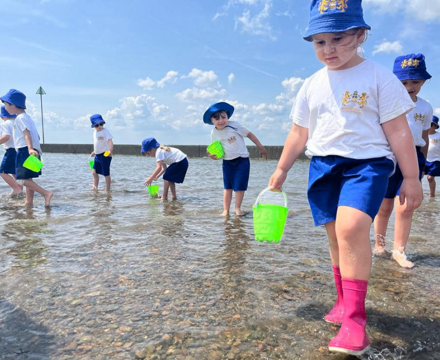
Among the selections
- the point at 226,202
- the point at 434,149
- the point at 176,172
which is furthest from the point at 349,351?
the point at 434,149

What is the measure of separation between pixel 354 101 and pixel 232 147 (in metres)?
3.56

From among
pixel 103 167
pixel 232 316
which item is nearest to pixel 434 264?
pixel 232 316

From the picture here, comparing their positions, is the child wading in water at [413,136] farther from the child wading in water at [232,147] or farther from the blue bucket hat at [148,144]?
the blue bucket hat at [148,144]

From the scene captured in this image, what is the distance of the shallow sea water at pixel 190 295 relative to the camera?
1.77 meters

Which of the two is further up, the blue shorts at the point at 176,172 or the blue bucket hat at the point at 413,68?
the blue bucket hat at the point at 413,68

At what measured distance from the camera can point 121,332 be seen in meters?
1.89

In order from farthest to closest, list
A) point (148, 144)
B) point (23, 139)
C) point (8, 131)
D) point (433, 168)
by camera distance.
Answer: point (433, 168), point (148, 144), point (8, 131), point (23, 139)

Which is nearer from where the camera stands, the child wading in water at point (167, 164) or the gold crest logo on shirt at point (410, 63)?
the gold crest logo on shirt at point (410, 63)

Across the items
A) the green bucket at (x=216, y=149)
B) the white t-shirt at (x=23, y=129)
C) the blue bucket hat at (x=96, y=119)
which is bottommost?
the green bucket at (x=216, y=149)

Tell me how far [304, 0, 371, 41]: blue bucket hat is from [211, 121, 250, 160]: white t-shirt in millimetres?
3519

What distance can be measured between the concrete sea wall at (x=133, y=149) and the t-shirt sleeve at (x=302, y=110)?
18.6m

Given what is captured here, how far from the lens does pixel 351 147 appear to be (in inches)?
74.7

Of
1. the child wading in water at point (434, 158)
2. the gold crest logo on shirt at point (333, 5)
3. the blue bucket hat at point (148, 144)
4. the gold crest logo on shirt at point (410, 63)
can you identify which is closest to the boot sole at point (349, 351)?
the gold crest logo on shirt at point (333, 5)

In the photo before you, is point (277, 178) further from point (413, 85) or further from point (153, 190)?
point (153, 190)
